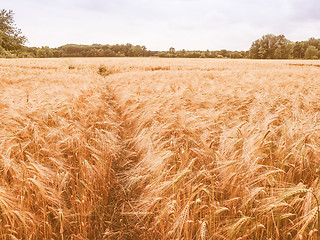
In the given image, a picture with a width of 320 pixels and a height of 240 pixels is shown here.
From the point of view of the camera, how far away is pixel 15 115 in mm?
2199

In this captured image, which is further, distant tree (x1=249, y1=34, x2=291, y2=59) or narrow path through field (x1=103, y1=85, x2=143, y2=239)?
distant tree (x1=249, y1=34, x2=291, y2=59)

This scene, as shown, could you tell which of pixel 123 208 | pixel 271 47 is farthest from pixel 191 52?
pixel 123 208

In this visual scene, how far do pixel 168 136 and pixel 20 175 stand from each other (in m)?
1.41

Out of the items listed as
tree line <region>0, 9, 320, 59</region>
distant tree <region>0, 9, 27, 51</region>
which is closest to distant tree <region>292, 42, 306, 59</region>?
tree line <region>0, 9, 320, 59</region>

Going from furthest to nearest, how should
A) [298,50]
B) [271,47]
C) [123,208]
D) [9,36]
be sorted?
1. [298,50]
2. [271,47]
3. [9,36]
4. [123,208]

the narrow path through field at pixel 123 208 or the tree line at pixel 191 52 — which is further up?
the tree line at pixel 191 52

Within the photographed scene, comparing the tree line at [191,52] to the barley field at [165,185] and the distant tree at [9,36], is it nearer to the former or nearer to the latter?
the distant tree at [9,36]

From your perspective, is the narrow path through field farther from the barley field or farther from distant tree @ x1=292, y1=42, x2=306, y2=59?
distant tree @ x1=292, y1=42, x2=306, y2=59

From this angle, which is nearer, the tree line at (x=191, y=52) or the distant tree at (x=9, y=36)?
the distant tree at (x=9, y=36)

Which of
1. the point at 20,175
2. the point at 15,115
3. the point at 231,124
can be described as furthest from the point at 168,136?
the point at 15,115

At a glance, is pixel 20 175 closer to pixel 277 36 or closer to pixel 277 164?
pixel 277 164

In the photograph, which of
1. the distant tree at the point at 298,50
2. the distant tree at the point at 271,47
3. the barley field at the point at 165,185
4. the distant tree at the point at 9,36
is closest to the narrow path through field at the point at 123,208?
the barley field at the point at 165,185

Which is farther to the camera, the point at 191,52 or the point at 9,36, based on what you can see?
the point at 191,52

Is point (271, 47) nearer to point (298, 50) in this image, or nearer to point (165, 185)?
point (298, 50)
